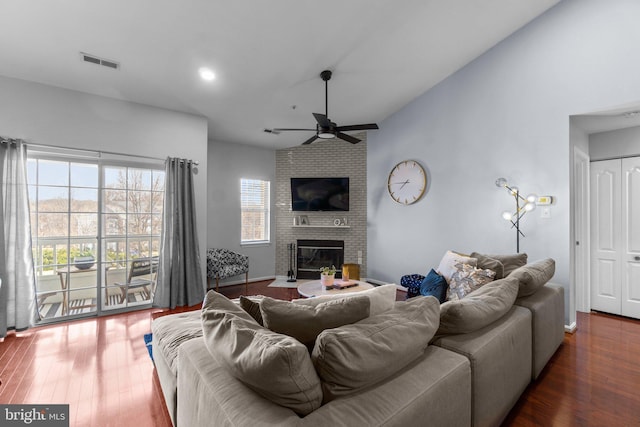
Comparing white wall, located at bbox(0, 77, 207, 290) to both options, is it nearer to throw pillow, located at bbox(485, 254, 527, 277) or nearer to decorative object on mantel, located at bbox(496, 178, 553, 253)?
throw pillow, located at bbox(485, 254, 527, 277)

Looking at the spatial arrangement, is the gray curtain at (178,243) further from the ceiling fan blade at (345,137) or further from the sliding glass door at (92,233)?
the ceiling fan blade at (345,137)

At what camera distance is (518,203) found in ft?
12.3

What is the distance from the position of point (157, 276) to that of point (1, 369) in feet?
5.82

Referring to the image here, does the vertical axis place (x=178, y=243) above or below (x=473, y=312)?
above

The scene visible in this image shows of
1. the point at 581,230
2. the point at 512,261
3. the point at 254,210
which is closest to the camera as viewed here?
the point at 512,261

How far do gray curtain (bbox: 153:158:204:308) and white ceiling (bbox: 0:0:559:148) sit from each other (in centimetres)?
101

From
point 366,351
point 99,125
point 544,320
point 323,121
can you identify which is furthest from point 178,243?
point 544,320

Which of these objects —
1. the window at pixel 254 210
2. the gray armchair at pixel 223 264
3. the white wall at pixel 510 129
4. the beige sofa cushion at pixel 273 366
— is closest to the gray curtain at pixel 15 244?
the gray armchair at pixel 223 264

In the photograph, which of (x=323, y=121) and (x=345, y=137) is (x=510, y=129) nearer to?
(x=345, y=137)

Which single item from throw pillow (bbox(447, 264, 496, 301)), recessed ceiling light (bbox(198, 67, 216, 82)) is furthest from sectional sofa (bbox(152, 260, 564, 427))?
recessed ceiling light (bbox(198, 67, 216, 82))

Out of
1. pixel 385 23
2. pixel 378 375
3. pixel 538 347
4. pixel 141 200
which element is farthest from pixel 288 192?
pixel 378 375

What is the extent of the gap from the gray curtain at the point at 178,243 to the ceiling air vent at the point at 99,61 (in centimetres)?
130

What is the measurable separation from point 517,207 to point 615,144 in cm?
156

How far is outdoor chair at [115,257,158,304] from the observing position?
4055mm
